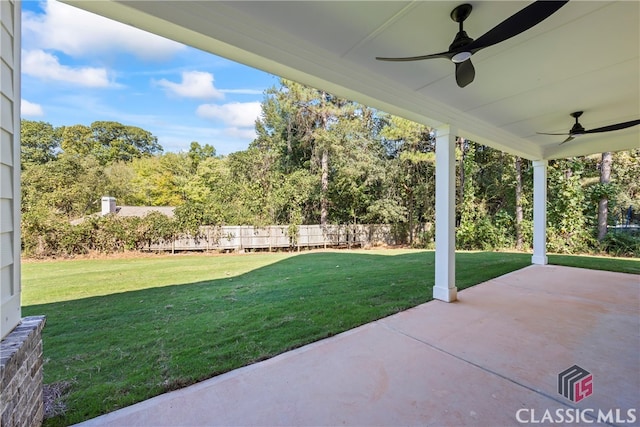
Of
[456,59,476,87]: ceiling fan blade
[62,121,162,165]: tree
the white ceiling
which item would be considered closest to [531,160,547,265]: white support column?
the white ceiling

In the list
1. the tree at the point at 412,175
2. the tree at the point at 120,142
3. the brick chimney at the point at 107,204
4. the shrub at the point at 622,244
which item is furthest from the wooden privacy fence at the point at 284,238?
the tree at the point at 120,142

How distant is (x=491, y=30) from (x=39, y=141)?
2018 centimetres

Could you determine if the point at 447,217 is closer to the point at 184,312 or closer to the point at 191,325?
the point at 191,325

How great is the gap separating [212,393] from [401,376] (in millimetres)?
1300

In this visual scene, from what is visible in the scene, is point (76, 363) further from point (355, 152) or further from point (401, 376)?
point (355, 152)

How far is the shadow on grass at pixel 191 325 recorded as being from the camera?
6.36 feet

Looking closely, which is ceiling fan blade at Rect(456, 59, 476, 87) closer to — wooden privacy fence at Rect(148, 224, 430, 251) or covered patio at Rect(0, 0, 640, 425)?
covered patio at Rect(0, 0, 640, 425)

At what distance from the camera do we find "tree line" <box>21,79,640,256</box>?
8.04 metres

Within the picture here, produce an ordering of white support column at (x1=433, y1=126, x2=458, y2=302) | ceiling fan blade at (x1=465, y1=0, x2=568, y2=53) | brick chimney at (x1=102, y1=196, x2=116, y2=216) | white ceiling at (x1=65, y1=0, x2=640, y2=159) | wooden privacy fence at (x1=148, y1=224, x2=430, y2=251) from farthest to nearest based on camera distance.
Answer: brick chimney at (x1=102, y1=196, x2=116, y2=216) < wooden privacy fence at (x1=148, y1=224, x2=430, y2=251) < white support column at (x1=433, y1=126, x2=458, y2=302) < white ceiling at (x1=65, y1=0, x2=640, y2=159) < ceiling fan blade at (x1=465, y1=0, x2=568, y2=53)

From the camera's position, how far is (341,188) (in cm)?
1183

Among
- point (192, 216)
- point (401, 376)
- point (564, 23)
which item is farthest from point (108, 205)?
point (564, 23)

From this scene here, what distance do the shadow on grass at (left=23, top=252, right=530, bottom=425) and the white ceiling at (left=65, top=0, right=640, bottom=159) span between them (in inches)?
92.8

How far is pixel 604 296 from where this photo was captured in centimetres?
385
